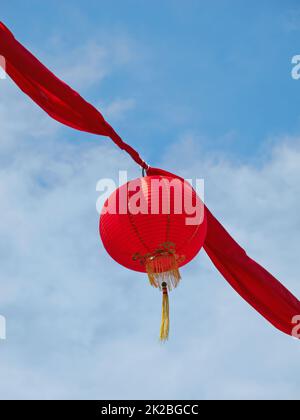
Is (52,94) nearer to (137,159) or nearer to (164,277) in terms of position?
(137,159)

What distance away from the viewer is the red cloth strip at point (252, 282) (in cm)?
448

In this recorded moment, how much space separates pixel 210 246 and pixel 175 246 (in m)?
0.74

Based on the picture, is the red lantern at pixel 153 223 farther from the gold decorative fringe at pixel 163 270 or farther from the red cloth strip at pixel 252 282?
the red cloth strip at pixel 252 282

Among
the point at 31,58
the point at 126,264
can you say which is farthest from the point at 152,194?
the point at 31,58

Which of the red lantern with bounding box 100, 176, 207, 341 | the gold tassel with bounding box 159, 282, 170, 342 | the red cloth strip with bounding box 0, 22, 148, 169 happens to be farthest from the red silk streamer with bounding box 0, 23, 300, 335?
the gold tassel with bounding box 159, 282, 170, 342

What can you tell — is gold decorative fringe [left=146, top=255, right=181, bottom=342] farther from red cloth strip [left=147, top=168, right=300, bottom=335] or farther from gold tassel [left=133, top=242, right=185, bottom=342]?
red cloth strip [left=147, top=168, right=300, bottom=335]

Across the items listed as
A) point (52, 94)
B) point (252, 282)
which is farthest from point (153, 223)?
point (252, 282)

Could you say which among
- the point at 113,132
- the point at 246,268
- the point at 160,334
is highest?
the point at 113,132

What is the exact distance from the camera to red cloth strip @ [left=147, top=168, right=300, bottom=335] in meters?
4.48

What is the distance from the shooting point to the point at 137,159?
4.14 m

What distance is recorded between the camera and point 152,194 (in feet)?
12.1

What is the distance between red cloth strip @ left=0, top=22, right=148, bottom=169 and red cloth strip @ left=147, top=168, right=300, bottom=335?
725 mm

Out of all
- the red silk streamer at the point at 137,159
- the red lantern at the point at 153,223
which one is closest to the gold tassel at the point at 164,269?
the red lantern at the point at 153,223

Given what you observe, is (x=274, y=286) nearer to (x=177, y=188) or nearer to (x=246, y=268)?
(x=246, y=268)
